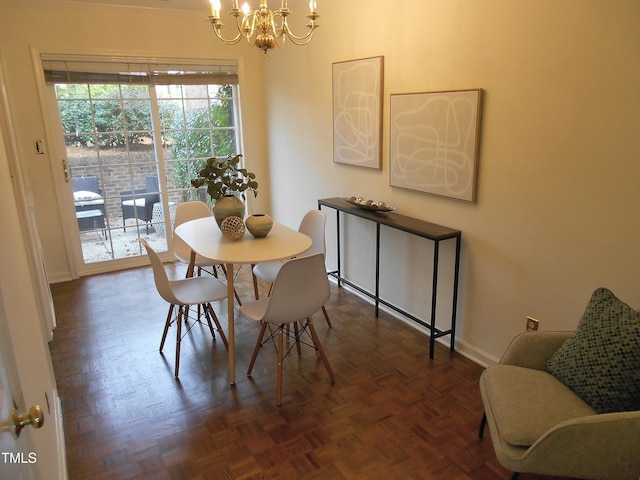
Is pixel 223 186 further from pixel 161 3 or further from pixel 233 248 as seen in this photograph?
pixel 161 3

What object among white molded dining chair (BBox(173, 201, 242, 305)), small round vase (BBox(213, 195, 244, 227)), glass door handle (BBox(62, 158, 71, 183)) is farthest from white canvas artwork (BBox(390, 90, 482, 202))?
glass door handle (BBox(62, 158, 71, 183))

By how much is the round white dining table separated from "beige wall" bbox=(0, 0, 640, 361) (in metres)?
0.96

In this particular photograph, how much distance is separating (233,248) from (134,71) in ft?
9.06

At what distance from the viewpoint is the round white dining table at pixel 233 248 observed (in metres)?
2.59

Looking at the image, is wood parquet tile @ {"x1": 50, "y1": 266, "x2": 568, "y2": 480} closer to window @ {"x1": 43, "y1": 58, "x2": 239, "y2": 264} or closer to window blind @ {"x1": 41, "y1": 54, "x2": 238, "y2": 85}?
window @ {"x1": 43, "y1": 58, "x2": 239, "y2": 264}

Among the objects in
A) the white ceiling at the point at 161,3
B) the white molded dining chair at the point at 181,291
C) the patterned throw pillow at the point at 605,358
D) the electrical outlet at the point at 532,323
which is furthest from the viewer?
the white ceiling at the point at 161,3

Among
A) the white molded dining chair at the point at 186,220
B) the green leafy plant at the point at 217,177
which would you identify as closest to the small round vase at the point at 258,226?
the green leafy plant at the point at 217,177

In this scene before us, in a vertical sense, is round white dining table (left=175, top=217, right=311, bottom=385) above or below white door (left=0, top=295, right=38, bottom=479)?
below

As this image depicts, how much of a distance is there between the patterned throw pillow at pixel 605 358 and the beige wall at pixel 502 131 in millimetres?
371

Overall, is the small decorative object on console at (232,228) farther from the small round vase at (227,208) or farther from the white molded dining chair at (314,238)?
the white molded dining chair at (314,238)

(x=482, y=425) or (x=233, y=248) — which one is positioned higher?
(x=233, y=248)

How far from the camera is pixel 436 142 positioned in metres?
2.92

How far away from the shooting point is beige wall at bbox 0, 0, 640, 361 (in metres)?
2.07

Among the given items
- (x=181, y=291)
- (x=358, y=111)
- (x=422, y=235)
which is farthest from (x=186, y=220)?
(x=422, y=235)
